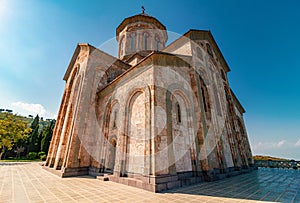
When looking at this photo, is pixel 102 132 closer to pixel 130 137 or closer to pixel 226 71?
pixel 130 137

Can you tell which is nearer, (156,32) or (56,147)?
(56,147)

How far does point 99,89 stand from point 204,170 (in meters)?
9.75

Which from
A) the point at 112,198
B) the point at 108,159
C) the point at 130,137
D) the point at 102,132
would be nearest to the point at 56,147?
the point at 102,132

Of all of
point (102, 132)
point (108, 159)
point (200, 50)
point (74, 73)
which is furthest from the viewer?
point (74, 73)

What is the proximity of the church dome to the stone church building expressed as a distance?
189 inches

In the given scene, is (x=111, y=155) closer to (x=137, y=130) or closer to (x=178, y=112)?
(x=137, y=130)

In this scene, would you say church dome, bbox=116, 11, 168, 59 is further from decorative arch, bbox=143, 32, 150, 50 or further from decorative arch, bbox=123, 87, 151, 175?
decorative arch, bbox=123, 87, 151, 175

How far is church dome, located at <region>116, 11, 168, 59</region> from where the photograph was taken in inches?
667

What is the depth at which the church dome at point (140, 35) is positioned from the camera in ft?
55.6

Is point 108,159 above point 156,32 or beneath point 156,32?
beneath

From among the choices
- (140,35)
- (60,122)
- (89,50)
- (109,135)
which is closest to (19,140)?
(60,122)

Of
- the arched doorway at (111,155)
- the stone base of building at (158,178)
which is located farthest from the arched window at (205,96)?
the arched doorway at (111,155)

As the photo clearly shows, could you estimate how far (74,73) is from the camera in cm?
1438

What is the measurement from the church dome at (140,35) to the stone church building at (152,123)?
479 centimetres
